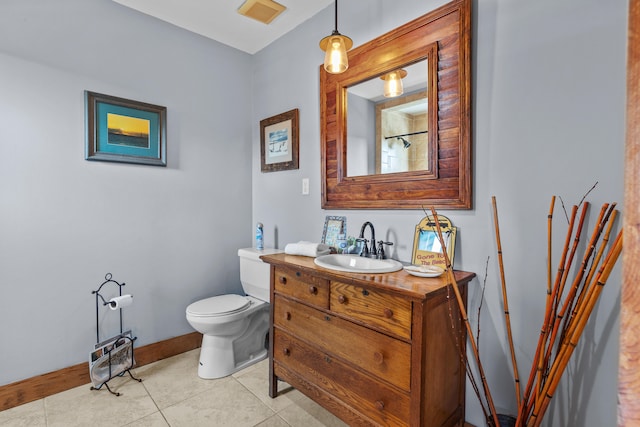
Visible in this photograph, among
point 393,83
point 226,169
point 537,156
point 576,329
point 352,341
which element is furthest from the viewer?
point 226,169

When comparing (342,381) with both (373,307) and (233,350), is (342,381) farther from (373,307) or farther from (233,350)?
(233,350)

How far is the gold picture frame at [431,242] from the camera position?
151 centimetres

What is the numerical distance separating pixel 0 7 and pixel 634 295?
2.83 meters

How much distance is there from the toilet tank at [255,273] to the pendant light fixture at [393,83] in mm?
1411

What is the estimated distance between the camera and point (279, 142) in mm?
2521

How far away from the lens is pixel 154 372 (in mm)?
2135

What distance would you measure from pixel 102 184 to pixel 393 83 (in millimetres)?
1967

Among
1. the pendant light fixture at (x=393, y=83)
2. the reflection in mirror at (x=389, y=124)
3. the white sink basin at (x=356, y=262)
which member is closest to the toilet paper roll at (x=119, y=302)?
the white sink basin at (x=356, y=262)

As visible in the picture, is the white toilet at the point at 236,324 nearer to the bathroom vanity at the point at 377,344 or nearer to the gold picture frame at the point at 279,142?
the bathroom vanity at the point at 377,344

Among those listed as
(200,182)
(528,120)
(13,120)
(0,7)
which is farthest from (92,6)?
(528,120)

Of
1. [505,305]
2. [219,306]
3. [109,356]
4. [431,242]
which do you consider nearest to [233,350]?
[219,306]

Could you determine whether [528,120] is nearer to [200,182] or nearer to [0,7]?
[200,182]

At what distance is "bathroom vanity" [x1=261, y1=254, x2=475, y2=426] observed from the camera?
119 centimetres

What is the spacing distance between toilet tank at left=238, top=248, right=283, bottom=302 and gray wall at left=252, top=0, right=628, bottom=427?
1.08 metres
